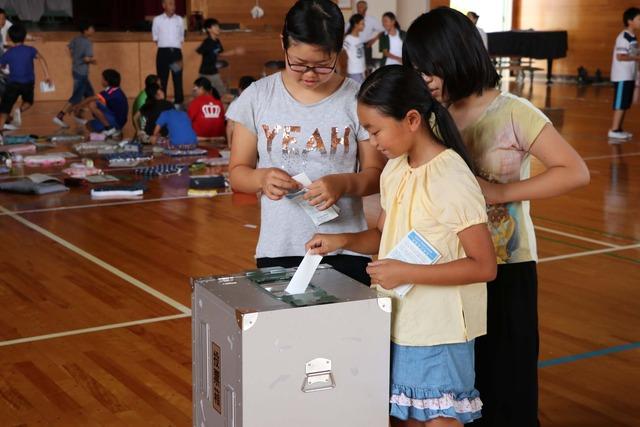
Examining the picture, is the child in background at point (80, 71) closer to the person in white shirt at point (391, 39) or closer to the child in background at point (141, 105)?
the child in background at point (141, 105)

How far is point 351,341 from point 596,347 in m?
2.74

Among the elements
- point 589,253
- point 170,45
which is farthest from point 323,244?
point 170,45

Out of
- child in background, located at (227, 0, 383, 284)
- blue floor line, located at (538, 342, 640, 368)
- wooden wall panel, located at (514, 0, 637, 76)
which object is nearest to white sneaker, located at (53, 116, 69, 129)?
blue floor line, located at (538, 342, 640, 368)

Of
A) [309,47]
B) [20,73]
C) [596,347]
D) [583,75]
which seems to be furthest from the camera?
[583,75]

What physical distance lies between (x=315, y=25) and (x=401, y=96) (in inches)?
15.8

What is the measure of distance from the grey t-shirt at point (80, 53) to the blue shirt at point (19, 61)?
1605 millimetres

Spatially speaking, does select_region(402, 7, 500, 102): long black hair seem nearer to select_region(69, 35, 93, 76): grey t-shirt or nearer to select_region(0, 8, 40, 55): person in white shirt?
select_region(0, 8, 40, 55): person in white shirt

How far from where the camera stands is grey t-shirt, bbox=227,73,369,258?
2791mm

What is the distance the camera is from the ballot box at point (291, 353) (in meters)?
2.15

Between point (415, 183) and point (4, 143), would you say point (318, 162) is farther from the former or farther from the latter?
point (4, 143)

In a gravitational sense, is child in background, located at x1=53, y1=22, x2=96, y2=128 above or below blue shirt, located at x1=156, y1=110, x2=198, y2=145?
above

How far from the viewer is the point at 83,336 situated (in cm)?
481

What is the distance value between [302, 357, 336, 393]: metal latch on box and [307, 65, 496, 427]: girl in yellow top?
246mm

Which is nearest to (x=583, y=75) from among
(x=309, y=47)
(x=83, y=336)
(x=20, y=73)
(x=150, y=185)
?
(x=20, y=73)
